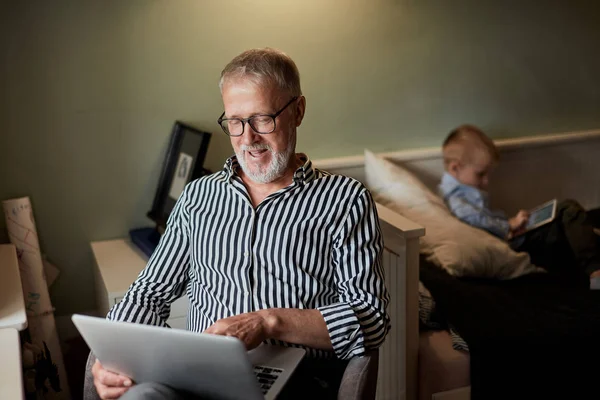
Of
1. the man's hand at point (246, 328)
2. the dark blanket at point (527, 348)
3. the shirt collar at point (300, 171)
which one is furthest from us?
the dark blanket at point (527, 348)

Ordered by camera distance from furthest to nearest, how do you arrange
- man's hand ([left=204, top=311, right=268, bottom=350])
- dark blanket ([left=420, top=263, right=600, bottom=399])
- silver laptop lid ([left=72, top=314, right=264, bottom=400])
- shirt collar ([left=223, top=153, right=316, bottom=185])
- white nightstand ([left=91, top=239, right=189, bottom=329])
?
white nightstand ([left=91, top=239, right=189, bottom=329]) → dark blanket ([left=420, top=263, right=600, bottom=399]) → shirt collar ([left=223, top=153, right=316, bottom=185]) → man's hand ([left=204, top=311, right=268, bottom=350]) → silver laptop lid ([left=72, top=314, right=264, bottom=400])

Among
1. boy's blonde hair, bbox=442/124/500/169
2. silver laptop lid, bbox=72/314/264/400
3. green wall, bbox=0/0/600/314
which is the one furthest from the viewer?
boy's blonde hair, bbox=442/124/500/169

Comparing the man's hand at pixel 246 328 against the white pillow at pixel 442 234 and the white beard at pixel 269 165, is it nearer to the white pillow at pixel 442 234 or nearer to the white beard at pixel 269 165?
the white beard at pixel 269 165

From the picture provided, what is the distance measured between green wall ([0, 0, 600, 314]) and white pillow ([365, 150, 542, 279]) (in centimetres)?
22

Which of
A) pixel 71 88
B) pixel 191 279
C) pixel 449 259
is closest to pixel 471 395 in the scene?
pixel 449 259

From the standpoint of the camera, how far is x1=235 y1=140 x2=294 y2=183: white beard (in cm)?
162

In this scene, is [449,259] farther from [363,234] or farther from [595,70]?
[595,70]

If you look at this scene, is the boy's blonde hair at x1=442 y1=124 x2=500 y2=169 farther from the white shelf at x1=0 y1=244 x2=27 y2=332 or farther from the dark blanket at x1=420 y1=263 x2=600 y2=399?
the white shelf at x1=0 y1=244 x2=27 y2=332

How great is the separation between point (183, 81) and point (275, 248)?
1.07 m

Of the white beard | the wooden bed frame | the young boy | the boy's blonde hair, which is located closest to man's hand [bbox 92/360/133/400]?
the white beard

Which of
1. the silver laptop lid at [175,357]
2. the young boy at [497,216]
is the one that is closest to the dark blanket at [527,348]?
the young boy at [497,216]

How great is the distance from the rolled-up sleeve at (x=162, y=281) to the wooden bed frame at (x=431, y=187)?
25.2 inches

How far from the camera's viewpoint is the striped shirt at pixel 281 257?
5.30 feet

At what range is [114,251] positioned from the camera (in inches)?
97.5
